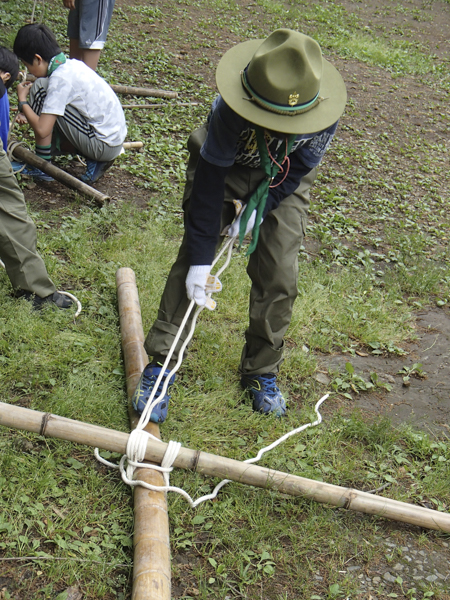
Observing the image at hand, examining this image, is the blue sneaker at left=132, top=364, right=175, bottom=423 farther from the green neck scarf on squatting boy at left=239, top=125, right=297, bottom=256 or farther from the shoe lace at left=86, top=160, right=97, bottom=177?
the shoe lace at left=86, top=160, right=97, bottom=177

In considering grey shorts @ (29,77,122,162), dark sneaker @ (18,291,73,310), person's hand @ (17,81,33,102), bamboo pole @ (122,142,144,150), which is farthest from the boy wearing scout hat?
bamboo pole @ (122,142,144,150)

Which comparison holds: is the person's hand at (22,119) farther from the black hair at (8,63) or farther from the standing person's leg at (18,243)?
the standing person's leg at (18,243)

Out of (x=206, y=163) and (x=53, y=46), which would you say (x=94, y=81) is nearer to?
(x=53, y=46)

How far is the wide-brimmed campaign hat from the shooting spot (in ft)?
6.86

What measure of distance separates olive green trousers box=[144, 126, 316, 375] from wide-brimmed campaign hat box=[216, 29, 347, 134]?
1.47ft

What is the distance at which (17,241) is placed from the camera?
3244 millimetres

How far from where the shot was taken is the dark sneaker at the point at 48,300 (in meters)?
3.38

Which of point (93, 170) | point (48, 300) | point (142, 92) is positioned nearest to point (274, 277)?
point (48, 300)

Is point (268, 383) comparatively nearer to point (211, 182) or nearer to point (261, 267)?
point (261, 267)

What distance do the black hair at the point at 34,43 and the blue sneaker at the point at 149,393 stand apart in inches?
115

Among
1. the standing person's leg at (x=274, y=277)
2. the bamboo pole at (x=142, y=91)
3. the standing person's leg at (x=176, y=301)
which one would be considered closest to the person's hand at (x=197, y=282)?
the standing person's leg at (x=176, y=301)

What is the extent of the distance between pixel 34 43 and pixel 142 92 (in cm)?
258

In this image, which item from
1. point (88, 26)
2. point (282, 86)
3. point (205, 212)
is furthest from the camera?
point (88, 26)

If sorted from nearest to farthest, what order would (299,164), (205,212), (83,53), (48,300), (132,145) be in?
(205,212) < (299,164) < (48,300) < (132,145) < (83,53)
